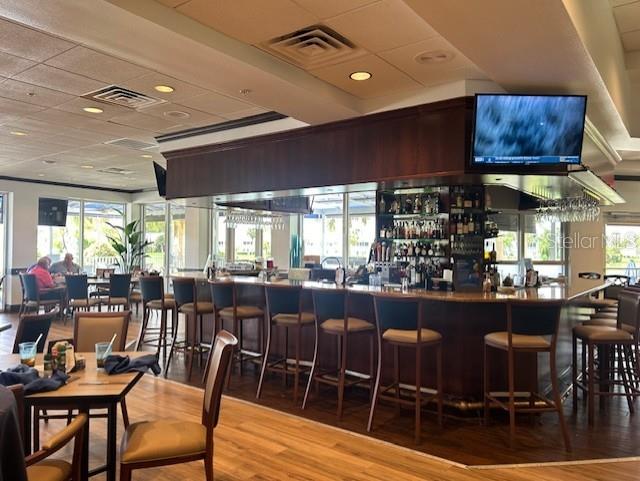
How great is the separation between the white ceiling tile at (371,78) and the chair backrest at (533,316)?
224 cm

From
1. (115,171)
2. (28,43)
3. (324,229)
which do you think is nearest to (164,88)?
(28,43)

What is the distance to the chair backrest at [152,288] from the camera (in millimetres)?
6445

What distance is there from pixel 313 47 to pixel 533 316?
2753 millimetres

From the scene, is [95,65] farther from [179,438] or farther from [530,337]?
[530,337]

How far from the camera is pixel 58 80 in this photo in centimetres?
462

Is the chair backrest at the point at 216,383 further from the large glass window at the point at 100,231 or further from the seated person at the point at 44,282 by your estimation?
the large glass window at the point at 100,231

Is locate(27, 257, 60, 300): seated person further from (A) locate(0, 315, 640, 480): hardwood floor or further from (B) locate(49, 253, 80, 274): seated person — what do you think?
(A) locate(0, 315, 640, 480): hardwood floor

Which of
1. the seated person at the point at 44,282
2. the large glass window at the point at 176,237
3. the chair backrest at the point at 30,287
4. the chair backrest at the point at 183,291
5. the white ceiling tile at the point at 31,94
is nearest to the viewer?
the white ceiling tile at the point at 31,94

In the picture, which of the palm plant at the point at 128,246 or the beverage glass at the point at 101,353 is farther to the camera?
the palm plant at the point at 128,246

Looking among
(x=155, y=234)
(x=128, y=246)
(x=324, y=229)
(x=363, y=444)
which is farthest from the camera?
(x=128, y=246)

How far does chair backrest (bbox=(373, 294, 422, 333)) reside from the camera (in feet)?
13.1

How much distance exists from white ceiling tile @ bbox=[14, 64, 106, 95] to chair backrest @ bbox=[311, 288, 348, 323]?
2940 mm

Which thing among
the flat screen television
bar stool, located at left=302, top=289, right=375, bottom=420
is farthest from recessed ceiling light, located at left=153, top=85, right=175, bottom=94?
the flat screen television

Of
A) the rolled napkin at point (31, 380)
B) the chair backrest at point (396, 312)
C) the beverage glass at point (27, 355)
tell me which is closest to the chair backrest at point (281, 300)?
the chair backrest at point (396, 312)
